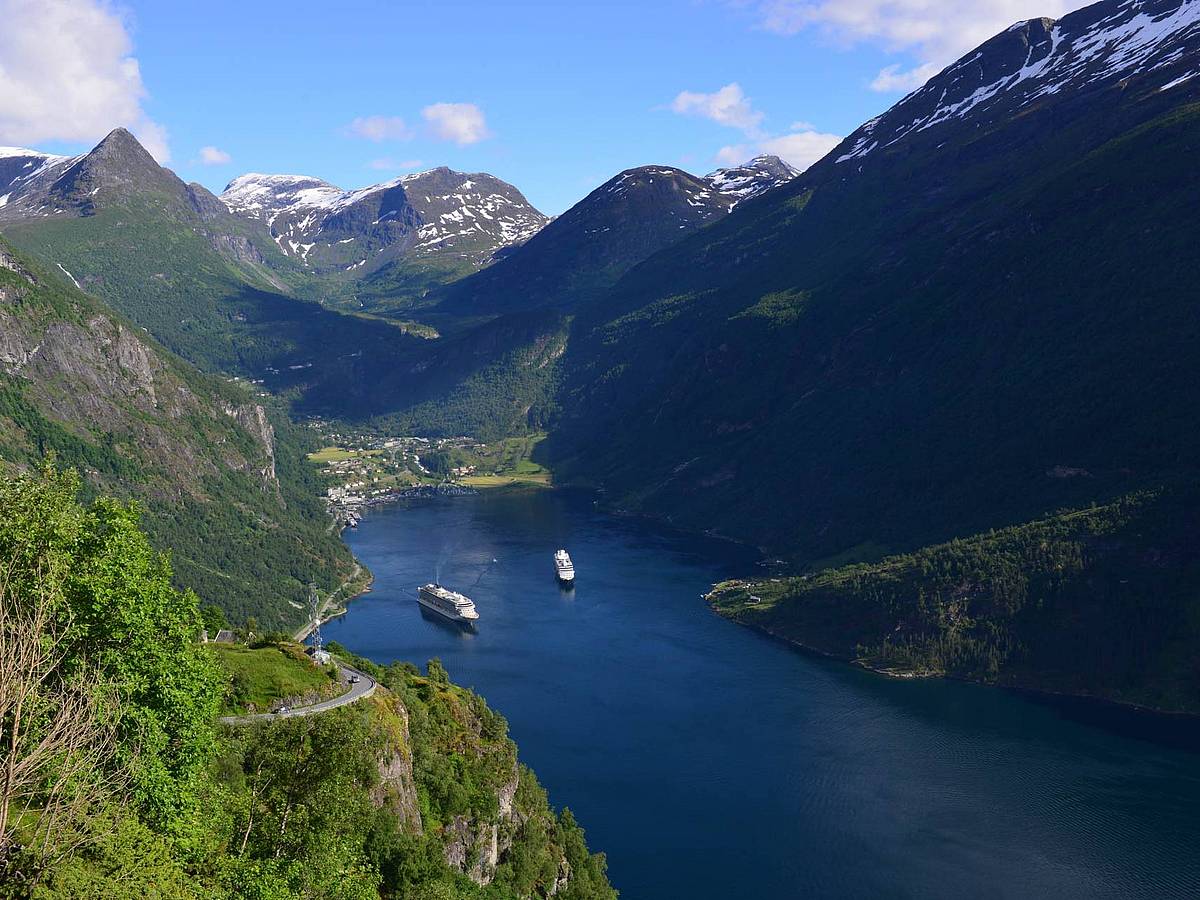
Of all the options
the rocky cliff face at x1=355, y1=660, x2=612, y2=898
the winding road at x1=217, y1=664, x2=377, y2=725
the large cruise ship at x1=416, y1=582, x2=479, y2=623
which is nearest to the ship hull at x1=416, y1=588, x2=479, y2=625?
the large cruise ship at x1=416, y1=582, x2=479, y2=623

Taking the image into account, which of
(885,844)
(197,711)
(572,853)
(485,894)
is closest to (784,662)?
(885,844)

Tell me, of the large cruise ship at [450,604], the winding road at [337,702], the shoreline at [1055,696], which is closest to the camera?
the winding road at [337,702]

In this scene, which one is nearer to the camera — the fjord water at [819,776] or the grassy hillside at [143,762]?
the grassy hillside at [143,762]

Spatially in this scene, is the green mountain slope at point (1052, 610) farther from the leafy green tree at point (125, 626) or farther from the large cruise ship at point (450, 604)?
the leafy green tree at point (125, 626)

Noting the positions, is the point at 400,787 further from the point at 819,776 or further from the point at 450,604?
the point at 450,604

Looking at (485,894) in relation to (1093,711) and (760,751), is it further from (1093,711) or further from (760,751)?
(1093,711)

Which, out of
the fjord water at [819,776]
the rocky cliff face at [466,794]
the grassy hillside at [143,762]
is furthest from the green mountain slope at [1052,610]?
the grassy hillside at [143,762]

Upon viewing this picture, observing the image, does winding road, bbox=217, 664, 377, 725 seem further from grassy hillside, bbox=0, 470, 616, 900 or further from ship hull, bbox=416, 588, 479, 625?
ship hull, bbox=416, 588, 479, 625
